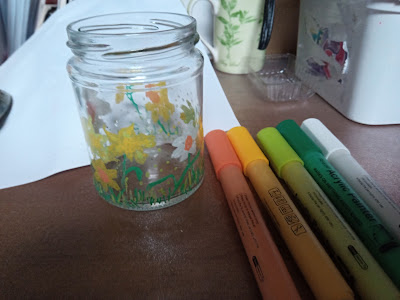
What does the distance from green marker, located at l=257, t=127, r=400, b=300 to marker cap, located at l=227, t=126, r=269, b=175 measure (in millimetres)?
15

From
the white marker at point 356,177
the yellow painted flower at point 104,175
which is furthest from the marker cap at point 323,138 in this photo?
the yellow painted flower at point 104,175

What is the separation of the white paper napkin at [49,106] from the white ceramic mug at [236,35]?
6 cm

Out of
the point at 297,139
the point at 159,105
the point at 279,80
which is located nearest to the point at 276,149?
the point at 297,139

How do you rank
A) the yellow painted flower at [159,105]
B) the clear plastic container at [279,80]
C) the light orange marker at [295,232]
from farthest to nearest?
1. the clear plastic container at [279,80]
2. the yellow painted flower at [159,105]
3. the light orange marker at [295,232]

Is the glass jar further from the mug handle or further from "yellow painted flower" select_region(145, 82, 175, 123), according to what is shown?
the mug handle

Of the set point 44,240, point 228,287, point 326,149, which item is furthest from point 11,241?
point 326,149

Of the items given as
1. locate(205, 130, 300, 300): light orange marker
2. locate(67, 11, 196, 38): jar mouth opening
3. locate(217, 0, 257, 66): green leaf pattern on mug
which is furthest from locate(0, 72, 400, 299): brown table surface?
locate(217, 0, 257, 66): green leaf pattern on mug

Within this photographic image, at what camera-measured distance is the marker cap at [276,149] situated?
33cm

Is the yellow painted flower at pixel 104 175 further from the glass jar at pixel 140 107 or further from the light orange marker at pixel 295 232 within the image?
the light orange marker at pixel 295 232

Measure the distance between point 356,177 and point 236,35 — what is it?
1.13 feet

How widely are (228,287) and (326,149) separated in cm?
19

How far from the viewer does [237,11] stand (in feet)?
1.76

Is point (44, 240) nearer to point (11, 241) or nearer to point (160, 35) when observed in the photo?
point (11, 241)

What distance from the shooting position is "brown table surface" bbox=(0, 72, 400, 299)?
9.1 inches
